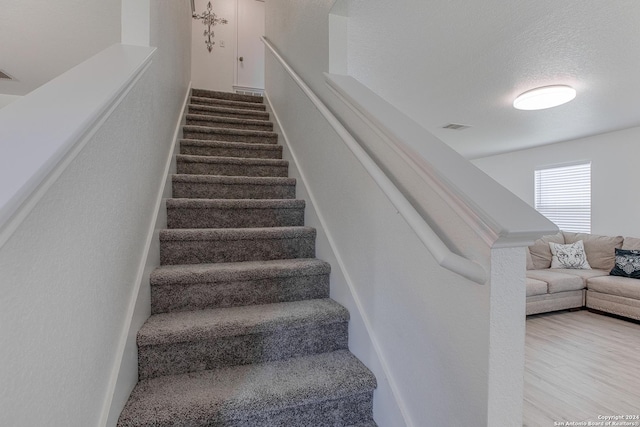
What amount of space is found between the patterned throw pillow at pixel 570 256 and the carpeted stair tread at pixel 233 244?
4.15m

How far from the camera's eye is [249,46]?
5.36m

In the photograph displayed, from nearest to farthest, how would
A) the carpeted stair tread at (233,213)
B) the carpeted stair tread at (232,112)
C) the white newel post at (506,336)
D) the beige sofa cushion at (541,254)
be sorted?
1. the white newel post at (506,336)
2. the carpeted stair tread at (233,213)
3. the carpeted stair tread at (232,112)
4. the beige sofa cushion at (541,254)

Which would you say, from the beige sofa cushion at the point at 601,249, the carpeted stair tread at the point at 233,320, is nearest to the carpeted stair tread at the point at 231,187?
the carpeted stair tread at the point at 233,320

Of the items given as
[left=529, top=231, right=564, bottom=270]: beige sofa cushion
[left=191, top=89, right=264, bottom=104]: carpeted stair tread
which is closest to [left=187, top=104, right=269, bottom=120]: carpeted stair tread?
[left=191, top=89, right=264, bottom=104]: carpeted stair tread

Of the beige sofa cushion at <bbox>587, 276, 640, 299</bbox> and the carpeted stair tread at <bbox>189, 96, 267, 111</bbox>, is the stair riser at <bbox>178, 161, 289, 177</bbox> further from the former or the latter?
the beige sofa cushion at <bbox>587, 276, 640, 299</bbox>

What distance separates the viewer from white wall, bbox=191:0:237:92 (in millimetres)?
5141

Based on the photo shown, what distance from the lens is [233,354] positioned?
124cm

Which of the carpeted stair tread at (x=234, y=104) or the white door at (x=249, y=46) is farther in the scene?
the white door at (x=249, y=46)

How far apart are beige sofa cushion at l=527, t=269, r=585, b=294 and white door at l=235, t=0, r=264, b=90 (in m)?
5.06

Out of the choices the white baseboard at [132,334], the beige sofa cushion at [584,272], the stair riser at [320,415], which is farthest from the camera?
the beige sofa cushion at [584,272]

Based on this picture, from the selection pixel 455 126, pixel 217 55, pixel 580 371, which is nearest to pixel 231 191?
pixel 580 371

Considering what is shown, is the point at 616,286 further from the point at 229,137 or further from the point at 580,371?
the point at 229,137

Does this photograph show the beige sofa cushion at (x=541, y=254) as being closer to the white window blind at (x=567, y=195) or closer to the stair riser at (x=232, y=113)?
the white window blind at (x=567, y=195)

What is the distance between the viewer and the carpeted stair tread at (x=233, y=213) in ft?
5.96
